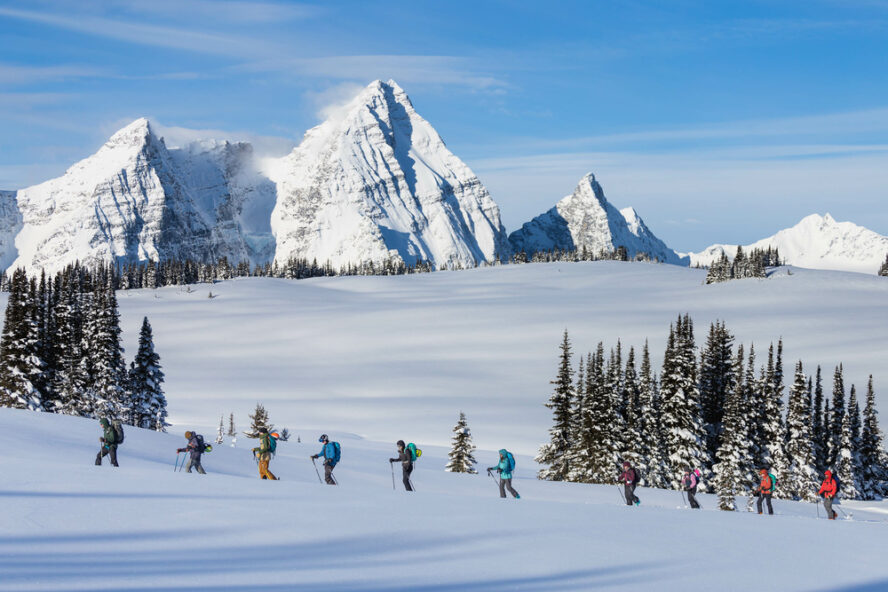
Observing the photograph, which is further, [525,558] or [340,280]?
[340,280]

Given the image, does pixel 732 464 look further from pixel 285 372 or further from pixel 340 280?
pixel 340 280

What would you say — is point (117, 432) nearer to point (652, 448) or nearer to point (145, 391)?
point (145, 391)

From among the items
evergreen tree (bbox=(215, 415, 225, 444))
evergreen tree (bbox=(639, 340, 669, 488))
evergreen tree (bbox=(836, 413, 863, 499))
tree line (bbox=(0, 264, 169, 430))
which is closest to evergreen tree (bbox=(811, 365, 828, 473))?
evergreen tree (bbox=(836, 413, 863, 499))

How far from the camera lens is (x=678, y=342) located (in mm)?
49500

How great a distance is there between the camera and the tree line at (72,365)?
155 feet

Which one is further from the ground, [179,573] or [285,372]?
[179,573]

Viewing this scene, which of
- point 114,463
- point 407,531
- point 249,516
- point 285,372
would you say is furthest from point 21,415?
point 285,372

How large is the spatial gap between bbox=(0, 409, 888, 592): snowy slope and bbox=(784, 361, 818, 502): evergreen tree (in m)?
31.0

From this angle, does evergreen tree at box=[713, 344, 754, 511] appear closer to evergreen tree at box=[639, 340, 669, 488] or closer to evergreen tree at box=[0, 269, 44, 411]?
evergreen tree at box=[639, 340, 669, 488]

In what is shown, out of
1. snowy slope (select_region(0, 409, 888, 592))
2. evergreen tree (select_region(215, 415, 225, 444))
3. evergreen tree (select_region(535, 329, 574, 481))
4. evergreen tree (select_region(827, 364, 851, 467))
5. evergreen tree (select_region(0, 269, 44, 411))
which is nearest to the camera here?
snowy slope (select_region(0, 409, 888, 592))

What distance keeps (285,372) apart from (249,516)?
270 feet

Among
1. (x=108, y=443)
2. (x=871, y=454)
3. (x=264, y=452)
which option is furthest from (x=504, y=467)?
(x=871, y=454)

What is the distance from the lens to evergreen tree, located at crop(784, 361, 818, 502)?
49156mm

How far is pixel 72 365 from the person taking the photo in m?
50.5
